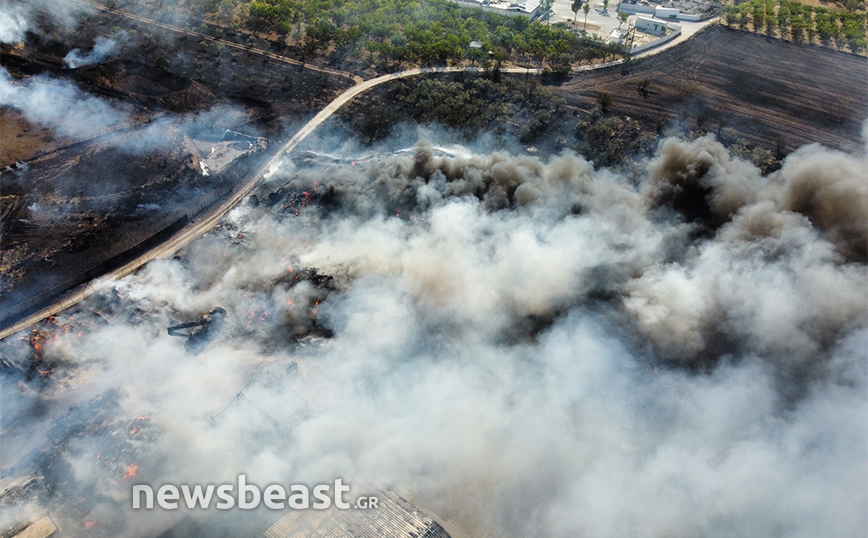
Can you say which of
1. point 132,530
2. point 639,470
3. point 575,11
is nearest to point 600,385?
point 639,470

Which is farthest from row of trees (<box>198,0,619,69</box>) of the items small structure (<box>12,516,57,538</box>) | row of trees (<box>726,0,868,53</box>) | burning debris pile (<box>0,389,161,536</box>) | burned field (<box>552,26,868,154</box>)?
small structure (<box>12,516,57,538</box>)

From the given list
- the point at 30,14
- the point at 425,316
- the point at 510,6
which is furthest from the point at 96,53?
the point at 425,316

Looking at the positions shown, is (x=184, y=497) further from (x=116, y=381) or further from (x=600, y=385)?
(x=600, y=385)

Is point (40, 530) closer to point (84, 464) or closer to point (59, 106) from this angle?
point (84, 464)

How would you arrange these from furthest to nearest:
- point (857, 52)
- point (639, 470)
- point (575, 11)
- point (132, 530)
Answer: point (575, 11), point (857, 52), point (639, 470), point (132, 530)

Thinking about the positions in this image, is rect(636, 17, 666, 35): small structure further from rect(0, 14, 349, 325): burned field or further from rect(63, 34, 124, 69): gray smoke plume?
rect(63, 34, 124, 69): gray smoke plume

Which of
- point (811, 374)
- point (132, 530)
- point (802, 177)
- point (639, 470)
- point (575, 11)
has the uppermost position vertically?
point (575, 11)

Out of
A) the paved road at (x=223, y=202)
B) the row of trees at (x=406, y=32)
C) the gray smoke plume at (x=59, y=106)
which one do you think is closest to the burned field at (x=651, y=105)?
the paved road at (x=223, y=202)

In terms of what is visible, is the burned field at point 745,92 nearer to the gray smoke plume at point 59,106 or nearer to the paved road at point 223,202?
the paved road at point 223,202
